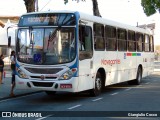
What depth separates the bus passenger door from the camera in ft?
44.2

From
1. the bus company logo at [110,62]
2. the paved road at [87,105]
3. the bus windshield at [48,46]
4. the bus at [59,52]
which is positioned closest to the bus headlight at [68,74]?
the bus at [59,52]

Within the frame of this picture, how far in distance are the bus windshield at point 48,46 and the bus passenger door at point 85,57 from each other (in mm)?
454

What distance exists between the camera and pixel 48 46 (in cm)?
1316

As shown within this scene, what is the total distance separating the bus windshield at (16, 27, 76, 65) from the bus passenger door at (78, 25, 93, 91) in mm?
454

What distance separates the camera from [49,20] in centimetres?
1351

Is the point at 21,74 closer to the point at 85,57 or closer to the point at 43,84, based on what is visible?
the point at 43,84

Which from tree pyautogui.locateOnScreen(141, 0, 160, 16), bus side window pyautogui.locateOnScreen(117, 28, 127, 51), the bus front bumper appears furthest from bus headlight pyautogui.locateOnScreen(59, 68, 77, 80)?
tree pyautogui.locateOnScreen(141, 0, 160, 16)

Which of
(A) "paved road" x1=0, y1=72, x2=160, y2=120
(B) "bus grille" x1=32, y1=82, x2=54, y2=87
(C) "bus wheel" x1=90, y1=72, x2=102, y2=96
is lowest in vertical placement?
(A) "paved road" x1=0, y1=72, x2=160, y2=120

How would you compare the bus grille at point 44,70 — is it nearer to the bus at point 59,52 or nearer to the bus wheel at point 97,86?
the bus at point 59,52

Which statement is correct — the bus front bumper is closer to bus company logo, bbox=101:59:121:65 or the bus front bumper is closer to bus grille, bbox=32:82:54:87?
bus grille, bbox=32:82:54:87

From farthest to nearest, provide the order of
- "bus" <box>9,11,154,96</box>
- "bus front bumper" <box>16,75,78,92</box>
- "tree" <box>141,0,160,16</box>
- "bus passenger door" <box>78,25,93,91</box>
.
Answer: "tree" <box>141,0,160,16</box>, "bus passenger door" <box>78,25,93,91</box>, "bus" <box>9,11,154,96</box>, "bus front bumper" <box>16,75,78,92</box>

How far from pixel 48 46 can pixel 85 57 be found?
154 centimetres

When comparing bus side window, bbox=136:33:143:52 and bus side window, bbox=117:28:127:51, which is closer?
bus side window, bbox=117:28:127:51

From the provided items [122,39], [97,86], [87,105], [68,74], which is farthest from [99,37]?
[87,105]
